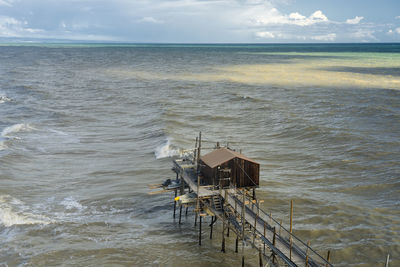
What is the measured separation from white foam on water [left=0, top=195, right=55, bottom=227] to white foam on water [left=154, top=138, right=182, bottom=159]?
46.8 ft

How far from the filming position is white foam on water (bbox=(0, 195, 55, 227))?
24.8 meters

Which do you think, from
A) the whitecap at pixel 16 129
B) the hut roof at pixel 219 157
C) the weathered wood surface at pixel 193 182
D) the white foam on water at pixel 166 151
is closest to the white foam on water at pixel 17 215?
the weathered wood surface at pixel 193 182

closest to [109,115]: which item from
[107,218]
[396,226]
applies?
[107,218]

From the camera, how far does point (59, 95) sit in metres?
76.4

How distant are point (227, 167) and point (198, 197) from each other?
98.5 inches

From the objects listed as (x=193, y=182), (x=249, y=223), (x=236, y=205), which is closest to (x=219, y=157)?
(x=193, y=182)

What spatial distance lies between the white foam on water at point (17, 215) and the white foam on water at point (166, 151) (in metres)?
14.3

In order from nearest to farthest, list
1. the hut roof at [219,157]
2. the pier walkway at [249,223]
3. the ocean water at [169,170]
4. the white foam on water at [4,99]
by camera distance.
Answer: the pier walkway at [249,223] < the ocean water at [169,170] < the hut roof at [219,157] < the white foam on water at [4,99]

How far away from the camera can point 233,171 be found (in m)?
22.8

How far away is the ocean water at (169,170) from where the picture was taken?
881 inches

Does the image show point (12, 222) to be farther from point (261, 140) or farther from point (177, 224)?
point (261, 140)

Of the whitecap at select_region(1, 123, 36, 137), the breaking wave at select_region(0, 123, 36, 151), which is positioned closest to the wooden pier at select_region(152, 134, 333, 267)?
the breaking wave at select_region(0, 123, 36, 151)

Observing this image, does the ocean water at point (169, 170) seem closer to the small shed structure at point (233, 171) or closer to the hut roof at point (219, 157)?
the small shed structure at point (233, 171)

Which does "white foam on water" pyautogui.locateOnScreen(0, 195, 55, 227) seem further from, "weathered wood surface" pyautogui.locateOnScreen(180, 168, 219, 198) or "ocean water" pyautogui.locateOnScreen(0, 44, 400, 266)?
"weathered wood surface" pyautogui.locateOnScreen(180, 168, 219, 198)
